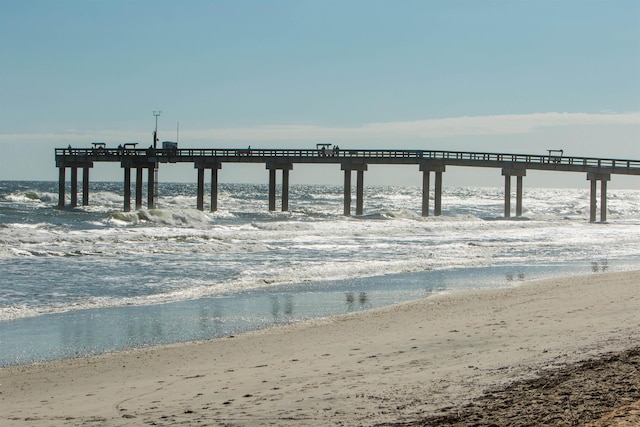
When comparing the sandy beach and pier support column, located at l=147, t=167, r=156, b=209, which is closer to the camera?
the sandy beach

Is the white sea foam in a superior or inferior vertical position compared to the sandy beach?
inferior

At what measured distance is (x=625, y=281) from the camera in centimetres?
1644

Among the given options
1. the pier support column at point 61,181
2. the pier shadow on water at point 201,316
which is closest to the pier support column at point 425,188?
the pier support column at point 61,181

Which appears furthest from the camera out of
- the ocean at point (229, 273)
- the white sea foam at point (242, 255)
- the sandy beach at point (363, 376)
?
the white sea foam at point (242, 255)

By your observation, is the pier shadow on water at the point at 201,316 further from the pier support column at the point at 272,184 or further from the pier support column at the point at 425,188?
the pier support column at the point at 272,184

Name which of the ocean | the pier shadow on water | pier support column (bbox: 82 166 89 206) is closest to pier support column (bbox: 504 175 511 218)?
the ocean

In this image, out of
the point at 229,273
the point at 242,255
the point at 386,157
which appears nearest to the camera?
the point at 229,273

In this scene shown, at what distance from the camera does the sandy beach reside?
6.22m

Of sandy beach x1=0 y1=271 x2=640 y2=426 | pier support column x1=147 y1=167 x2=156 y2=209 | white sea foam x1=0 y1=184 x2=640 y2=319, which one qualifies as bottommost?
white sea foam x1=0 y1=184 x2=640 y2=319

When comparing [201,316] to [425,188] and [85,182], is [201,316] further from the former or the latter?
[85,182]

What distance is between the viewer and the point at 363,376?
7707 mm

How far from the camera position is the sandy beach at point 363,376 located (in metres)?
6.22

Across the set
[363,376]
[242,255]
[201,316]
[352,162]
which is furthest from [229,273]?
[352,162]

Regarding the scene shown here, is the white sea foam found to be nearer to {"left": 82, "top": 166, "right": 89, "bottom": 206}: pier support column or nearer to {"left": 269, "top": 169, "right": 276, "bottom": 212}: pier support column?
{"left": 269, "top": 169, "right": 276, "bottom": 212}: pier support column
